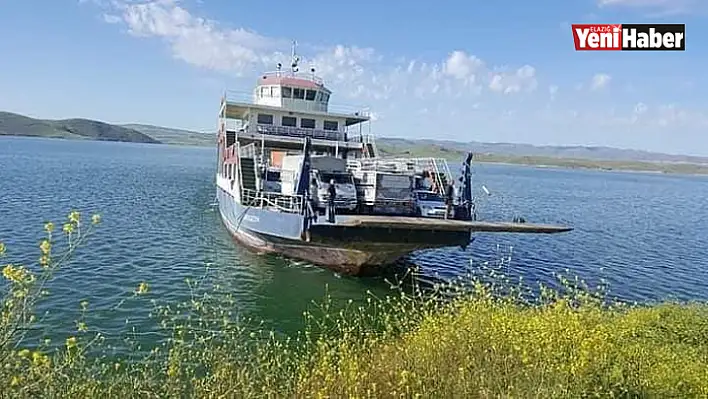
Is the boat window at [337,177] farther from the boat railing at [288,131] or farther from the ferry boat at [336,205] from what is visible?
the boat railing at [288,131]

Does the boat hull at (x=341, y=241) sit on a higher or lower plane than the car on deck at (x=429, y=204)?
lower

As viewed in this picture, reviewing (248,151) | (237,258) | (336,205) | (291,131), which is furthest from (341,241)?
(291,131)

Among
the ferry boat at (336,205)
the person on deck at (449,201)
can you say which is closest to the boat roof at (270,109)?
the ferry boat at (336,205)

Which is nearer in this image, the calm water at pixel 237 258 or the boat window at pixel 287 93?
the calm water at pixel 237 258

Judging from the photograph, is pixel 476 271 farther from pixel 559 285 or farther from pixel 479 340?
pixel 479 340

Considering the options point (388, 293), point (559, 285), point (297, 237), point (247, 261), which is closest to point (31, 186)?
point (247, 261)

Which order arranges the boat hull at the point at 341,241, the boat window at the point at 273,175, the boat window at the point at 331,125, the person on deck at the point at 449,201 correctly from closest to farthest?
the boat hull at the point at 341,241, the person on deck at the point at 449,201, the boat window at the point at 273,175, the boat window at the point at 331,125

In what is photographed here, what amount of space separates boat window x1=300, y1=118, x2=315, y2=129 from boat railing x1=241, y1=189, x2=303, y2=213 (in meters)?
7.20

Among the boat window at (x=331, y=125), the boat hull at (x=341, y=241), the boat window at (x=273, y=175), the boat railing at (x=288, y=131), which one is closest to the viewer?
the boat hull at (x=341, y=241)

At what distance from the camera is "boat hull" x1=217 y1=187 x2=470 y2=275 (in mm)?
16344

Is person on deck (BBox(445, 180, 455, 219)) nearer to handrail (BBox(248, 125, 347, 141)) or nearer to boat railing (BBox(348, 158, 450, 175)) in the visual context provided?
boat railing (BBox(348, 158, 450, 175))

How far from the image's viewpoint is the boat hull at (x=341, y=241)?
16.3 metres

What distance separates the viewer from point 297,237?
17.2 metres

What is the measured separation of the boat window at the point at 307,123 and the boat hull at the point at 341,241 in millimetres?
8399
